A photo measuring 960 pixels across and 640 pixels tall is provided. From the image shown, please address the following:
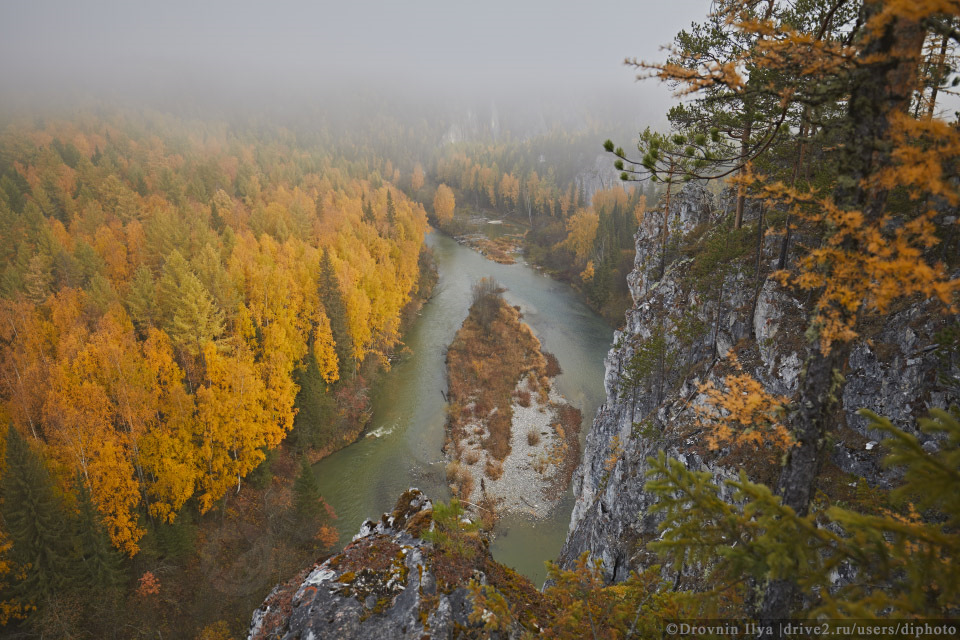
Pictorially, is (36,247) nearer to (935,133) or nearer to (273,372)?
(273,372)

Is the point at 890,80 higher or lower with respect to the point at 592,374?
higher

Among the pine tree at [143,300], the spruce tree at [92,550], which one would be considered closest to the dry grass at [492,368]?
the spruce tree at [92,550]

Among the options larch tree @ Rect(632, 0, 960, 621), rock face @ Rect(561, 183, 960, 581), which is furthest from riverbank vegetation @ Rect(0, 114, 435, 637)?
larch tree @ Rect(632, 0, 960, 621)

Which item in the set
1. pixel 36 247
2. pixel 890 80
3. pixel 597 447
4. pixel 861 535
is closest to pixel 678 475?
pixel 861 535

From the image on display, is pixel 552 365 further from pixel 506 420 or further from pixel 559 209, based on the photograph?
pixel 559 209

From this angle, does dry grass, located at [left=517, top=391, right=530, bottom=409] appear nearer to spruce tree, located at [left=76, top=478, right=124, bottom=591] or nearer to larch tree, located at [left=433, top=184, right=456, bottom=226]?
spruce tree, located at [left=76, top=478, right=124, bottom=591]

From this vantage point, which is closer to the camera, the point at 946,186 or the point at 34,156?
the point at 946,186
